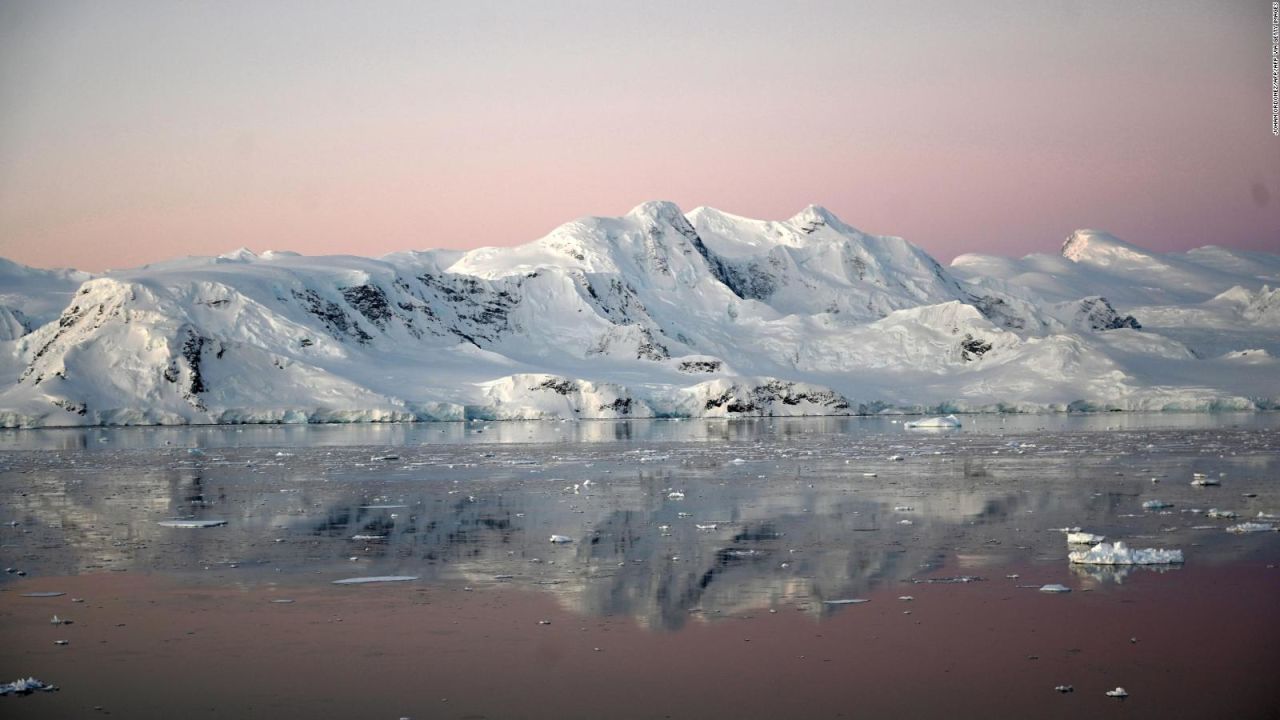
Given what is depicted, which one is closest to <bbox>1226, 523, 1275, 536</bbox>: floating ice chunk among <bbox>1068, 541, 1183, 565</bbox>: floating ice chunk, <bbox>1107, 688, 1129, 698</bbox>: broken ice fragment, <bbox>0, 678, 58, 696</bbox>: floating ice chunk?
<bbox>1068, 541, 1183, 565</bbox>: floating ice chunk

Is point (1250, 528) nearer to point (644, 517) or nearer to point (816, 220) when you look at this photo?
point (644, 517)

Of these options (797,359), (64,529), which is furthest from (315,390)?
(64,529)

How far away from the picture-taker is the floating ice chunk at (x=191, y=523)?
2467 centimetres

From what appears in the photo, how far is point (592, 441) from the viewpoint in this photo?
58.8 m

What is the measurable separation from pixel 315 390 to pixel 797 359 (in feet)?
181

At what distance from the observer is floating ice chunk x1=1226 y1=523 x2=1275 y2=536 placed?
2104cm

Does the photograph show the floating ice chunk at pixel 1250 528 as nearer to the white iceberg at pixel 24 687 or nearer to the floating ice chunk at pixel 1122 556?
the floating ice chunk at pixel 1122 556

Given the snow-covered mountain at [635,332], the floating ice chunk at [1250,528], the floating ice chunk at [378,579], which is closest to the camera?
the floating ice chunk at [378,579]

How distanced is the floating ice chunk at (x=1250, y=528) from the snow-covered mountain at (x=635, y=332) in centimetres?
7516

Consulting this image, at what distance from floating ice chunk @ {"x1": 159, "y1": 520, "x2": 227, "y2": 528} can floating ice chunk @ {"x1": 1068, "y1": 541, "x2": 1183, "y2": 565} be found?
16172 millimetres

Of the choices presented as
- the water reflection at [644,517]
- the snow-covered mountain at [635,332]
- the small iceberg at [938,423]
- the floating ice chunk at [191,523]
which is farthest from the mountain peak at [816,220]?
the floating ice chunk at [191,523]

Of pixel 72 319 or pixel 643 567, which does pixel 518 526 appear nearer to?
pixel 643 567

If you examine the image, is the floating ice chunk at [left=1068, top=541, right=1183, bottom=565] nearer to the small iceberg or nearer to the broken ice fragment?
the broken ice fragment

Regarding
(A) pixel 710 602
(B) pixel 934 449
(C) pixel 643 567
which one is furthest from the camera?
(B) pixel 934 449
